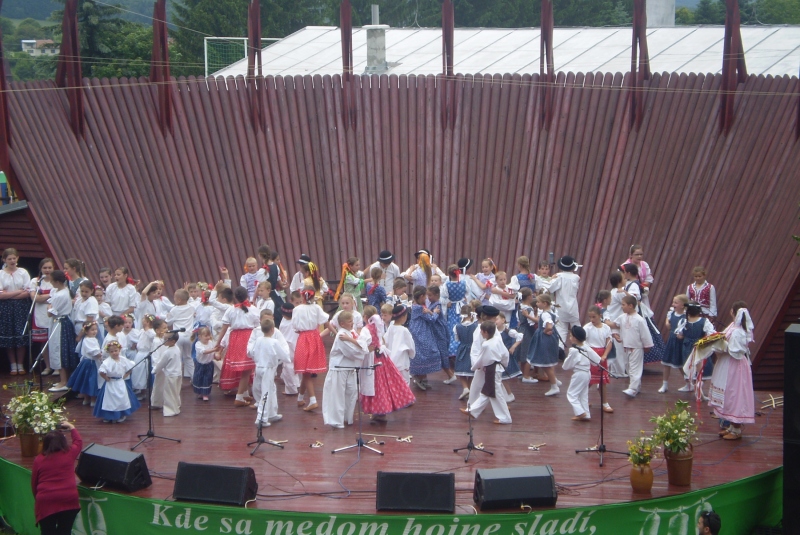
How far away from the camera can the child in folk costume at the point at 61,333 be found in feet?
37.8

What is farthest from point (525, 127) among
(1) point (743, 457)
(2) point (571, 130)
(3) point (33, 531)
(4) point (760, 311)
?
(3) point (33, 531)

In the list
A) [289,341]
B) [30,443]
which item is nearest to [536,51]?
[289,341]

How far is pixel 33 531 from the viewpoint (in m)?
8.89

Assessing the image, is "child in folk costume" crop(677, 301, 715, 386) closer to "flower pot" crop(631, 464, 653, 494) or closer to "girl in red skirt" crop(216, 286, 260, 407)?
"flower pot" crop(631, 464, 653, 494)

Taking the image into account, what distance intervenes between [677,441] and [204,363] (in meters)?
5.43

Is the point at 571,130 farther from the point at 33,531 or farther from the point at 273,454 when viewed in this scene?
the point at 33,531

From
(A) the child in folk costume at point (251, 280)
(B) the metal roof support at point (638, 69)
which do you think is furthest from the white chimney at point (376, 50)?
(A) the child in folk costume at point (251, 280)

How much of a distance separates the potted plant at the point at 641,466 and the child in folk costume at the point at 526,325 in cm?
325

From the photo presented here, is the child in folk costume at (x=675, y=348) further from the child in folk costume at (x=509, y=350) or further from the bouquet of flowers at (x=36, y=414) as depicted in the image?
the bouquet of flowers at (x=36, y=414)

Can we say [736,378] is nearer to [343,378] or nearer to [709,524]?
[709,524]

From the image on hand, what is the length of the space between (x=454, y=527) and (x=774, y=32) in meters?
13.7

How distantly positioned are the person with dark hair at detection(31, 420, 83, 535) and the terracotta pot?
17.0ft

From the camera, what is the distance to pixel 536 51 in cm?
1888

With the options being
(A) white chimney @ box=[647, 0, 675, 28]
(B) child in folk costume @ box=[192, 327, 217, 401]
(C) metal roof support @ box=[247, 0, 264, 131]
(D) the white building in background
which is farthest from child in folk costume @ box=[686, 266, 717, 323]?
(D) the white building in background
